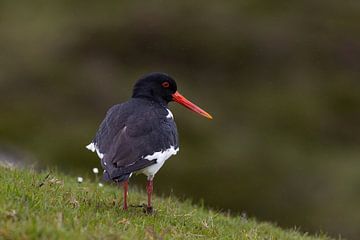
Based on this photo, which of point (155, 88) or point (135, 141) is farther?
point (155, 88)

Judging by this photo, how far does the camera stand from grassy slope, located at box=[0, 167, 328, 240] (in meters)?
9.52

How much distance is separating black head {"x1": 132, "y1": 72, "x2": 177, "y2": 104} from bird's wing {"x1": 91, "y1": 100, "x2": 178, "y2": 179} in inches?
49.1

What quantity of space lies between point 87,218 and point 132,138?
245cm

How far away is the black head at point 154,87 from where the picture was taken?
15.8 metres

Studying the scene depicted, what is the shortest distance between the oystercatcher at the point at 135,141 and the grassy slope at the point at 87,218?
688 mm

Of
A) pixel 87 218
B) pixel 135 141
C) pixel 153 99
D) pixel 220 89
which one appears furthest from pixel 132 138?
pixel 220 89

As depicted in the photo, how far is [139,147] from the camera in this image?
12.9 m

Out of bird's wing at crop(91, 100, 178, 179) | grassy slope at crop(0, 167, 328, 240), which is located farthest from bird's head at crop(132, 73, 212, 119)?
grassy slope at crop(0, 167, 328, 240)

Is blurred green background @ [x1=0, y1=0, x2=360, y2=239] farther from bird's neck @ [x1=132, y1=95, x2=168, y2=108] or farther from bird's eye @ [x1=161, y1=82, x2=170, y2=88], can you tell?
bird's neck @ [x1=132, y1=95, x2=168, y2=108]

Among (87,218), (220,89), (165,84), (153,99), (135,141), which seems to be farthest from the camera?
(220,89)

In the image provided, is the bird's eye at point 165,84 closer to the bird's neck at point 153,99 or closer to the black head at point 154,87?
the black head at point 154,87

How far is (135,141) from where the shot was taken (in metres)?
13.1

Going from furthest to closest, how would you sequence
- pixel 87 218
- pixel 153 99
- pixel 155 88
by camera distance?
pixel 155 88 → pixel 153 99 → pixel 87 218

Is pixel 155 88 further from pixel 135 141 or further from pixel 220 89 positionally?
pixel 220 89
